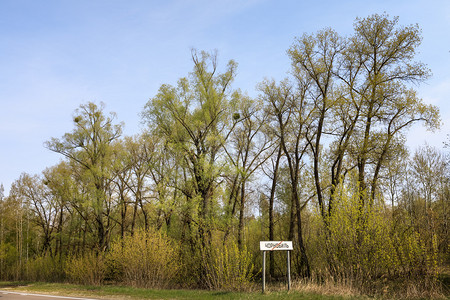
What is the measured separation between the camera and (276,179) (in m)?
28.5

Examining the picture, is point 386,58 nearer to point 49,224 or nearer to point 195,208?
point 195,208

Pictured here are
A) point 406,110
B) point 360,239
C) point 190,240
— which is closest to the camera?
point 360,239

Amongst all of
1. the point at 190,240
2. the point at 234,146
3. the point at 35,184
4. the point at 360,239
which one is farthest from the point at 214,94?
the point at 35,184

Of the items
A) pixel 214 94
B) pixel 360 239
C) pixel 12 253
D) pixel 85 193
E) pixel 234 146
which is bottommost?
pixel 12 253

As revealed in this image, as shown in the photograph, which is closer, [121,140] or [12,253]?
[121,140]

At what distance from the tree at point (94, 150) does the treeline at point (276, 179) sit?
0.09m

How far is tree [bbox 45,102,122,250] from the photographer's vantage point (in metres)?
30.8

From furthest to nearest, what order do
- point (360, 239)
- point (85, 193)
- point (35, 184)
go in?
1. point (35, 184)
2. point (85, 193)
3. point (360, 239)

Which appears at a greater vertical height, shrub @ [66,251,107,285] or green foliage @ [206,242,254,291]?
green foliage @ [206,242,254,291]

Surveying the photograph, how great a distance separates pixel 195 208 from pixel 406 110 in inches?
502

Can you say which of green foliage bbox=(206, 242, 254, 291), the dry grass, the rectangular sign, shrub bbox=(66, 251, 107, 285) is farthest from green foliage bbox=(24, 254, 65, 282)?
the dry grass

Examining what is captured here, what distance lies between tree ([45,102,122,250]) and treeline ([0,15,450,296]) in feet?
0.31

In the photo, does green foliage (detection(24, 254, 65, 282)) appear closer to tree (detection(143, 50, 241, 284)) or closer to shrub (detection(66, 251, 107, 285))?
shrub (detection(66, 251, 107, 285))

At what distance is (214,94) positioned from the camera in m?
23.6
